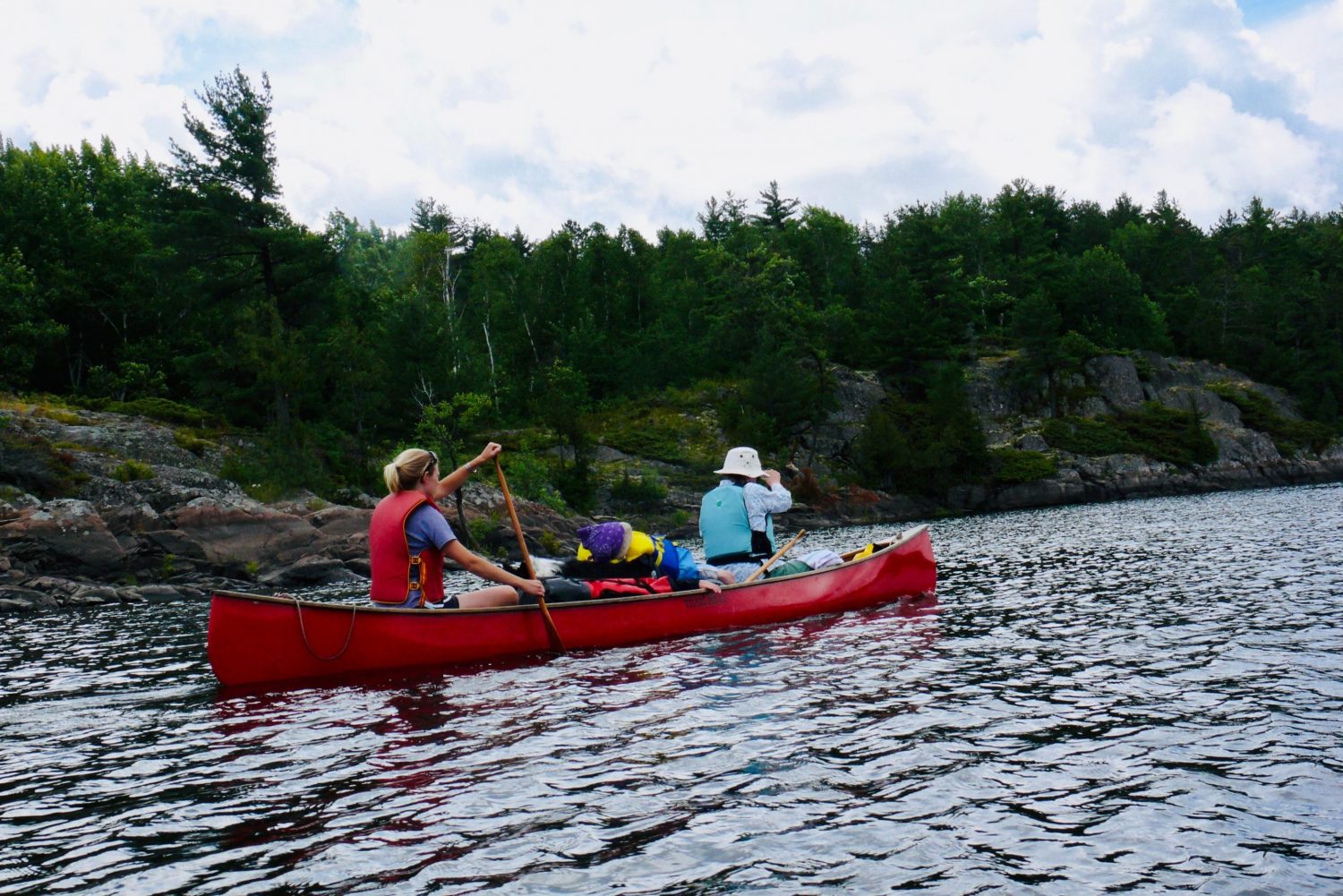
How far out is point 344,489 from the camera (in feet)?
134

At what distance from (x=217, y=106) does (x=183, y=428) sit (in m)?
15.0

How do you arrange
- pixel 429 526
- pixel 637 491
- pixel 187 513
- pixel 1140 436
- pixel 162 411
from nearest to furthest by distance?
1. pixel 429 526
2. pixel 187 513
3. pixel 162 411
4. pixel 637 491
5. pixel 1140 436

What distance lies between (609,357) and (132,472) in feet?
135

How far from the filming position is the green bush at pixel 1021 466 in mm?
61406

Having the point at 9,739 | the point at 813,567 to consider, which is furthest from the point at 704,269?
the point at 9,739

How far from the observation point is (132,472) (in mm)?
31578

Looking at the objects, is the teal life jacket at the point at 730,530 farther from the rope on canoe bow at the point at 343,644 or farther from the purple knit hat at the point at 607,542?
the rope on canoe bow at the point at 343,644

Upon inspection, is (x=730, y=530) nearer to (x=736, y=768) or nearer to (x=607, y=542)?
(x=607, y=542)

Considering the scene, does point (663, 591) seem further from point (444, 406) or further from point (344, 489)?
point (444, 406)

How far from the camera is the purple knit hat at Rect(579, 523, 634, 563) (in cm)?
→ 1287

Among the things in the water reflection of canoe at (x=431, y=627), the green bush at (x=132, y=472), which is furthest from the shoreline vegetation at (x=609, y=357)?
the water reflection of canoe at (x=431, y=627)

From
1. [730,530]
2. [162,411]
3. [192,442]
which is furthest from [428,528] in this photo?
[162,411]

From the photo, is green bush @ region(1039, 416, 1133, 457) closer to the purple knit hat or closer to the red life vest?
the purple knit hat

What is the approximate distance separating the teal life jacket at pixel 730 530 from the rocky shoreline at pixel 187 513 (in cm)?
1437
